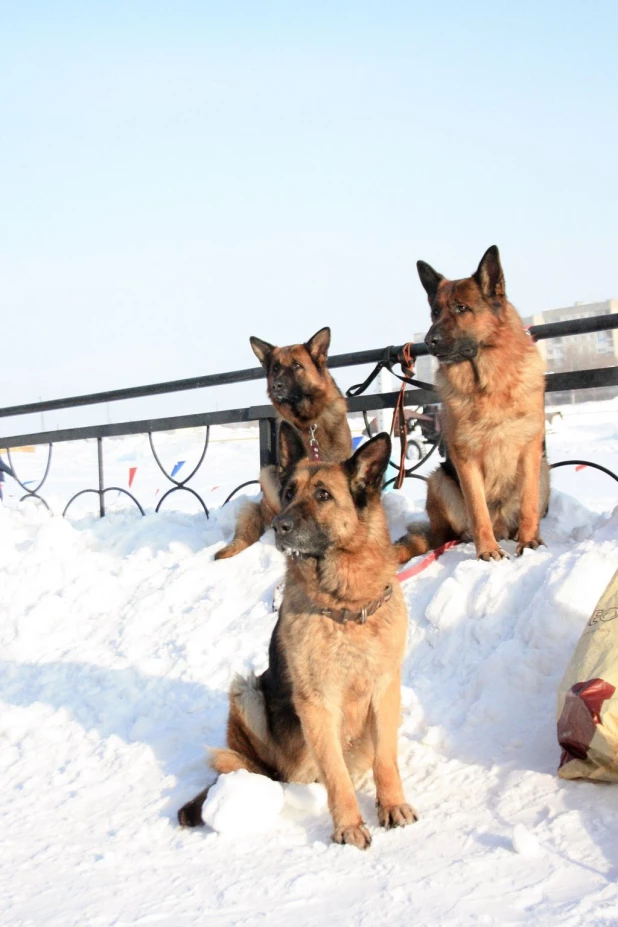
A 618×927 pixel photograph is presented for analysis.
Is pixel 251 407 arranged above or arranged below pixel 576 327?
below

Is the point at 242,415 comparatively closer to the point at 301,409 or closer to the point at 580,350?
the point at 301,409

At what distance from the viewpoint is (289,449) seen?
3814mm

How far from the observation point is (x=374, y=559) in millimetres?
3547

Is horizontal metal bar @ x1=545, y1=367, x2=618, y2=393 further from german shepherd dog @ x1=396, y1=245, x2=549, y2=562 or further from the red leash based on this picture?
the red leash

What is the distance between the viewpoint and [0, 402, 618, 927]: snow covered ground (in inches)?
101

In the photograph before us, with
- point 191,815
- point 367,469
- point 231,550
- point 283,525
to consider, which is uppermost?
point 367,469

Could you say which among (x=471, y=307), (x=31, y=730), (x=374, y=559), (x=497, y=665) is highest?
(x=471, y=307)

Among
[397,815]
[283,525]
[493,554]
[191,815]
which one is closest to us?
[397,815]

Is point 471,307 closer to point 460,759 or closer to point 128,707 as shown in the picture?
point 460,759

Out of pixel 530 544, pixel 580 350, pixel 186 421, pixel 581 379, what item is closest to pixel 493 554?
pixel 530 544

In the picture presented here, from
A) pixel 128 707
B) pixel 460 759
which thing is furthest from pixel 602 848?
pixel 128 707

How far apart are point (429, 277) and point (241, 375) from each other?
7.51 feet

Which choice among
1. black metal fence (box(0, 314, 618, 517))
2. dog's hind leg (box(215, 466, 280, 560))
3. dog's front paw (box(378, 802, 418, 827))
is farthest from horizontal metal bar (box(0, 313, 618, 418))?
dog's front paw (box(378, 802, 418, 827))

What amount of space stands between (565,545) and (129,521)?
4.39m
